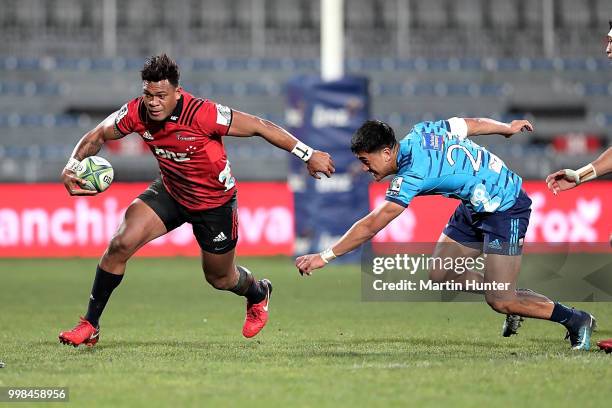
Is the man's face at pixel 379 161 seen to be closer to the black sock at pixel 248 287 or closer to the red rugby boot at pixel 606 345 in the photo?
the black sock at pixel 248 287

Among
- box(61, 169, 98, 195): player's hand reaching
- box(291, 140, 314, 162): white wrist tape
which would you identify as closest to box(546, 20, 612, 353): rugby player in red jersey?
box(291, 140, 314, 162): white wrist tape

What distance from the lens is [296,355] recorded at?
7773mm

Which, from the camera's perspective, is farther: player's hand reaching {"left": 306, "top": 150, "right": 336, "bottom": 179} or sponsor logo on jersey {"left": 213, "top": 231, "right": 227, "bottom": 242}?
sponsor logo on jersey {"left": 213, "top": 231, "right": 227, "bottom": 242}

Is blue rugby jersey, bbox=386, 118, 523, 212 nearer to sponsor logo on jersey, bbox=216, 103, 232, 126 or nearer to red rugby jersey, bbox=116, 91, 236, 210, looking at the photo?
sponsor logo on jersey, bbox=216, 103, 232, 126

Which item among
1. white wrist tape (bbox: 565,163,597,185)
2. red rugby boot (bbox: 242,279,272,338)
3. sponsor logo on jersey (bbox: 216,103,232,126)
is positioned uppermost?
sponsor logo on jersey (bbox: 216,103,232,126)

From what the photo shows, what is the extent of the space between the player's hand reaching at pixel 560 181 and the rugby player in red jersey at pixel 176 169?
1.61 m

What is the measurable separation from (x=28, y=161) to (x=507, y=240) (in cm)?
1438

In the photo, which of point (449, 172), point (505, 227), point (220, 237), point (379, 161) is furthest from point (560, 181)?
point (220, 237)

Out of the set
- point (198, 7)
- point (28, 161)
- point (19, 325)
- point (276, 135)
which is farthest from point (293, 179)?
point (198, 7)

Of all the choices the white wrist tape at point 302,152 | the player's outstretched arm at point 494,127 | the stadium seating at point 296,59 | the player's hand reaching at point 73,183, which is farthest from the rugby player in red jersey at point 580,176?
the stadium seating at point 296,59

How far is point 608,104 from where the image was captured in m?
26.2

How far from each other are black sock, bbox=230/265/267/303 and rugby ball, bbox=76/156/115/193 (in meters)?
1.39

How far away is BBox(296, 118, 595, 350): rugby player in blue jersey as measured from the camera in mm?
7469

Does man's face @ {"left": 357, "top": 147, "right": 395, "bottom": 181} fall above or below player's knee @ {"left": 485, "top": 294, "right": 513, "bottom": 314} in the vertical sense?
above
